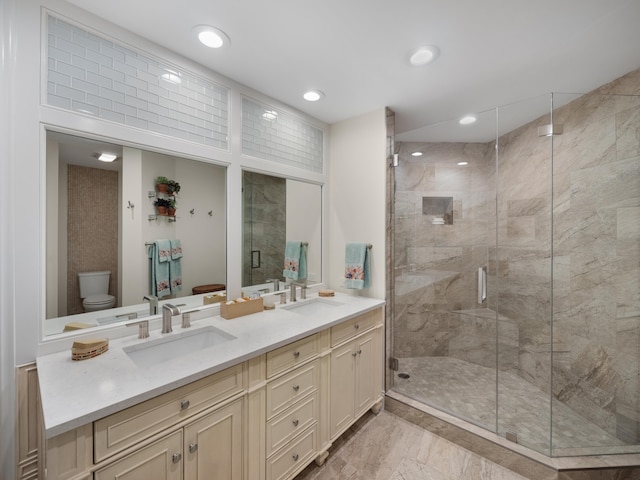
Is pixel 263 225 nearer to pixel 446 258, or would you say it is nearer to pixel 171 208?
pixel 171 208

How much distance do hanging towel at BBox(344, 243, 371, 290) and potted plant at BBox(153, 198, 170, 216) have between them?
1444 mm

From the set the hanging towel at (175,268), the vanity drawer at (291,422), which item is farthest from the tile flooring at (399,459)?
the hanging towel at (175,268)

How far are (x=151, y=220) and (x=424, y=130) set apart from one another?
2.39 m

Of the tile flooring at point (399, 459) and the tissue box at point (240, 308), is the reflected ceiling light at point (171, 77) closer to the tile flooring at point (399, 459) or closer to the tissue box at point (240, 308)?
the tissue box at point (240, 308)

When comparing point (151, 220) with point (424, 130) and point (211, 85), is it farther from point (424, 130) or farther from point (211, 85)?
point (424, 130)

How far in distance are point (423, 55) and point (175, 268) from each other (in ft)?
6.49

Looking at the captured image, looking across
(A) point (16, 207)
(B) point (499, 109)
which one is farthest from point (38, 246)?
(B) point (499, 109)

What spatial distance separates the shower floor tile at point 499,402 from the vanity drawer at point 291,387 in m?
1.12

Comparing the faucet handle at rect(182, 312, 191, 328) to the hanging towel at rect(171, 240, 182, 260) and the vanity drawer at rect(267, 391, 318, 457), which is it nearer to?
the hanging towel at rect(171, 240, 182, 260)

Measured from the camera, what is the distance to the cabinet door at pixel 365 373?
1943 millimetres

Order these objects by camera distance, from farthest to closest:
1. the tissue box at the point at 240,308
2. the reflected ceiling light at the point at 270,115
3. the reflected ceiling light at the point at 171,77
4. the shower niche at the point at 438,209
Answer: the shower niche at the point at 438,209, the reflected ceiling light at the point at 270,115, the tissue box at the point at 240,308, the reflected ceiling light at the point at 171,77

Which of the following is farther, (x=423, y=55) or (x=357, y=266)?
(x=357, y=266)

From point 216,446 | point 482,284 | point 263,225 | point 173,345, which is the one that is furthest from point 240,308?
point 482,284

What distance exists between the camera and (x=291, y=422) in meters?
1.45
